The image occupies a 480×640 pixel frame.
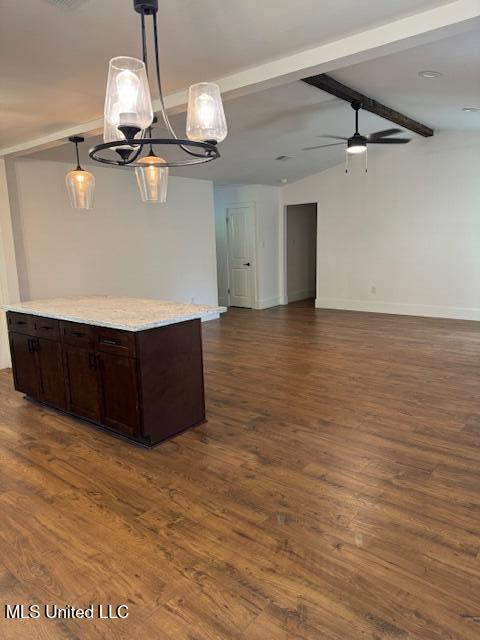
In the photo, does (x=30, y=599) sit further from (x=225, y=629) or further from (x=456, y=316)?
(x=456, y=316)

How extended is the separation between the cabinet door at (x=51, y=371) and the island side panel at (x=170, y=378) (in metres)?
0.97

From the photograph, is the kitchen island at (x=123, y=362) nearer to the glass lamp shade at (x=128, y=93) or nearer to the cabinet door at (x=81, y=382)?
the cabinet door at (x=81, y=382)

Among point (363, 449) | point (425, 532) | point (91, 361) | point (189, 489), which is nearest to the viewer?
point (425, 532)

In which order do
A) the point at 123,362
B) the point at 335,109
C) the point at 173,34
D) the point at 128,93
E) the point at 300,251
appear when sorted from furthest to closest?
the point at 300,251 < the point at 335,109 < the point at 123,362 < the point at 173,34 < the point at 128,93

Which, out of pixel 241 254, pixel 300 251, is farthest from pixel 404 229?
pixel 241 254

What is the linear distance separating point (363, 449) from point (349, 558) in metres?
1.06

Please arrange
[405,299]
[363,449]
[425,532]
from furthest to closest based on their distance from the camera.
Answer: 1. [405,299]
2. [363,449]
3. [425,532]

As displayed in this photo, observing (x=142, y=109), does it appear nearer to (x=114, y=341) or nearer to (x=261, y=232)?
(x=114, y=341)

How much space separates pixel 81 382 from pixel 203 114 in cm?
222

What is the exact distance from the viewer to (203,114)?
1.91m


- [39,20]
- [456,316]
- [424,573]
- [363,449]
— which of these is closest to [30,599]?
[424,573]

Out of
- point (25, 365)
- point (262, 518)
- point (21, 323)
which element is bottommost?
point (262, 518)

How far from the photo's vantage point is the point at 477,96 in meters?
4.32

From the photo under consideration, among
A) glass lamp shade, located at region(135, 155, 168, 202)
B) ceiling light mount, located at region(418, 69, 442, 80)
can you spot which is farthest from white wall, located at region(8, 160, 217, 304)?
ceiling light mount, located at region(418, 69, 442, 80)
